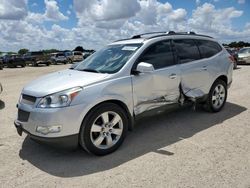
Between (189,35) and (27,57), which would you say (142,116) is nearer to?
(189,35)

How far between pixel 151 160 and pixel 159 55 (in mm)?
2006

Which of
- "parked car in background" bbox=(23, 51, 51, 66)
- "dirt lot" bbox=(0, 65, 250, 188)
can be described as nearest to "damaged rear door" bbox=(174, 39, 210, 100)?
"dirt lot" bbox=(0, 65, 250, 188)

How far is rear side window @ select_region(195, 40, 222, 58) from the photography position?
576 cm

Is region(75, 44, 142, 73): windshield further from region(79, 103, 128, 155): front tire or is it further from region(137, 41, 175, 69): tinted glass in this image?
region(79, 103, 128, 155): front tire

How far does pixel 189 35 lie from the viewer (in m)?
5.63

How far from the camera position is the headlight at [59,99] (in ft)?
11.8

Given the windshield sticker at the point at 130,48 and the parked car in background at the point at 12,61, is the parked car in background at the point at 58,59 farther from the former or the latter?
the windshield sticker at the point at 130,48

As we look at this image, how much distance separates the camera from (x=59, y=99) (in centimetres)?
364

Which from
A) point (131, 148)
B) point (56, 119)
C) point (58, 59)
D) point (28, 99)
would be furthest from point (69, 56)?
point (56, 119)

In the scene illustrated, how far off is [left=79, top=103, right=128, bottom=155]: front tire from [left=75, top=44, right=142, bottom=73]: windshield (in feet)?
2.33

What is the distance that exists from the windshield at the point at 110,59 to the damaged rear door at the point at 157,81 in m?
0.25

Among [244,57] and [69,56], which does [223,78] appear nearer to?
[244,57]

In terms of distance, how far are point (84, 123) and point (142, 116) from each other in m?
1.17

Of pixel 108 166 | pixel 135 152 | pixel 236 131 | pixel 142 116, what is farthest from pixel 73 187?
pixel 236 131
